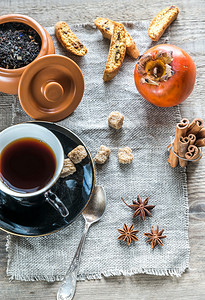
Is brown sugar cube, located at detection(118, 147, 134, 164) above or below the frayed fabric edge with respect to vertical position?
above

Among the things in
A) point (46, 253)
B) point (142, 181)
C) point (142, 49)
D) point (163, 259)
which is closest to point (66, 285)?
point (46, 253)

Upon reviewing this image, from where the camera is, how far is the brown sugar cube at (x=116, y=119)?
69.8 inches

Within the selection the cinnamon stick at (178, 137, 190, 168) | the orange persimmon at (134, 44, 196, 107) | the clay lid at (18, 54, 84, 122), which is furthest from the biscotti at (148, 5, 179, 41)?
the cinnamon stick at (178, 137, 190, 168)

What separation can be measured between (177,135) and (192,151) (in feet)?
0.31

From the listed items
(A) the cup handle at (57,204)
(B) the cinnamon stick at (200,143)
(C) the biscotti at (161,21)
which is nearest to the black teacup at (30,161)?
(A) the cup handle at (57,204)

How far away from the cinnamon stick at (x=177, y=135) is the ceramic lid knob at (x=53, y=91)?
51 cm

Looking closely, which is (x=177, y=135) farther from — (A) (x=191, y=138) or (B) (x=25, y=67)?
(B) (x=25, y=67)

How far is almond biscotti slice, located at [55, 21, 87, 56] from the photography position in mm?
1847

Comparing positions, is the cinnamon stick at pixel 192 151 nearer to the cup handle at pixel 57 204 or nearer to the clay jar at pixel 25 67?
the cup handle at pixel 57 204

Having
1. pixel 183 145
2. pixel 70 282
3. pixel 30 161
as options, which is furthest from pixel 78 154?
pixel 70 282

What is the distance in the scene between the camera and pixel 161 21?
1.87 meters

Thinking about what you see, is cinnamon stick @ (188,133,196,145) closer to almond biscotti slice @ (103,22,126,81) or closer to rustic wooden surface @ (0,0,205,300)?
rustic wooden surface @ (0,0,205,300)

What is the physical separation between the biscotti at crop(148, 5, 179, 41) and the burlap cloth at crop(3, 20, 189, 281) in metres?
0.06

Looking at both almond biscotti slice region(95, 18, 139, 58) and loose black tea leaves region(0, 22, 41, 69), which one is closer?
loose black tea leaves region(0, 22, 41, 69)
